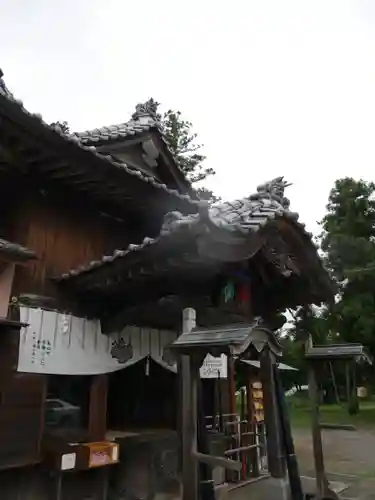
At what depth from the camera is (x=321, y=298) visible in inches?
280

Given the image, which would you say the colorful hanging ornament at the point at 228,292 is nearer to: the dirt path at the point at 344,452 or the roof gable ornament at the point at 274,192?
the roof gable ornament at the point at 274,192

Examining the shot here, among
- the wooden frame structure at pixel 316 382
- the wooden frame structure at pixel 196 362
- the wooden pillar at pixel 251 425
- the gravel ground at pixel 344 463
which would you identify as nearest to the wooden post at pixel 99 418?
the gravel ground at pixel 344 463

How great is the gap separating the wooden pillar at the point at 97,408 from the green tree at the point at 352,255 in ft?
52.0

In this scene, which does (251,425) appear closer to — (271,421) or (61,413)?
(61,413)

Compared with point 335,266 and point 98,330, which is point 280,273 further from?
point 335,266

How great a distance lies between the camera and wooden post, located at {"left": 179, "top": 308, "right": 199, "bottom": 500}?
14.9ft

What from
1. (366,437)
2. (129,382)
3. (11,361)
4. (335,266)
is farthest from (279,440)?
(335,266)

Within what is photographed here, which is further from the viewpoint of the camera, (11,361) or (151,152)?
(151,152)

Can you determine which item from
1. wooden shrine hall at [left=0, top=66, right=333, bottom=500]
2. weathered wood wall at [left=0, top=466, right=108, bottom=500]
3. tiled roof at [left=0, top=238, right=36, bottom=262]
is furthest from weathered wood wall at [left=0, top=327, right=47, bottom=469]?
tiled roof at [left=0, top=238, right=36, bottom=262]

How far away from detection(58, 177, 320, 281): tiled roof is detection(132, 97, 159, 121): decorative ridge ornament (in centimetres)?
485

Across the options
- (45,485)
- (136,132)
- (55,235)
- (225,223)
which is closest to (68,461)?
(45,485)

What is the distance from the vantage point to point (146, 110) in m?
10.1

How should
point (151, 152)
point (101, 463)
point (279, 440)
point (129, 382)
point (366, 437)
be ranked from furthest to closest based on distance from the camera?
point (366, 437), point (151, 152), point (129, 382), point (101, 463), point (279, 440)

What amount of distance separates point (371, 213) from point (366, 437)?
12049 millimetres
